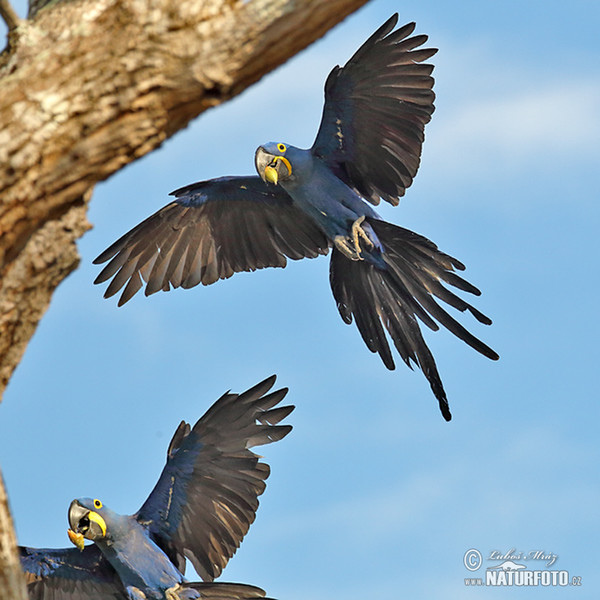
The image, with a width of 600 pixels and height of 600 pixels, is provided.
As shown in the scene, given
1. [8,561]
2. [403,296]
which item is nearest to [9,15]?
[8,561]

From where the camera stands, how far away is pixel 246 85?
3.69m

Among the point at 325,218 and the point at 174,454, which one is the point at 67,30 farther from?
the point at 174,454

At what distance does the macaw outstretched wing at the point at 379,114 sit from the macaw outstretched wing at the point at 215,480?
192 centimetres

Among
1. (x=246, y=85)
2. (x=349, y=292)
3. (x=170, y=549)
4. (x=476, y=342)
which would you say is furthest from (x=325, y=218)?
(x=246, y=85)

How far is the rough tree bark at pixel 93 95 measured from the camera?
11.3 ft

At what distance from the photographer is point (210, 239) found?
8.73 meters

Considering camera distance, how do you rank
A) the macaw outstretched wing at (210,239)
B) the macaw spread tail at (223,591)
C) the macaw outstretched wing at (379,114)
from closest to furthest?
the macaw spread tail at (223,591) → the macaw outstretched wing at (379,114) → the macaw outstretched wing at (210,239)

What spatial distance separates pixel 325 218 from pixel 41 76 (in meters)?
4.32

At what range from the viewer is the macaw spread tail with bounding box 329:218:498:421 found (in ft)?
22.2

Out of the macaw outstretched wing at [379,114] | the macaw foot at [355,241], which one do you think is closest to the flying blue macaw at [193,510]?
the macaw foot at [355,241]

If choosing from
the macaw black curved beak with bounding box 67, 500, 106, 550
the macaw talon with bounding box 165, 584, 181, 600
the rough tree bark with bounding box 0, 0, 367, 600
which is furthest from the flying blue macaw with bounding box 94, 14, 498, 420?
the rough tree bark with bounding box 0, 0, 367, 600

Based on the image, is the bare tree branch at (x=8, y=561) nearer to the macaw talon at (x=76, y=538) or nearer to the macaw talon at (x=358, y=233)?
the macaw talon at (x=76, y=538)

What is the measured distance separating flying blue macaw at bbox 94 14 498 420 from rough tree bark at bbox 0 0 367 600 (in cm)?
319

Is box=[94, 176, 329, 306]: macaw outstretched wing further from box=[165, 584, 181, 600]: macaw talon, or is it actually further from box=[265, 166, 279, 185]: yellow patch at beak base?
box=[165, 584, 181, 600]: macaw talon
